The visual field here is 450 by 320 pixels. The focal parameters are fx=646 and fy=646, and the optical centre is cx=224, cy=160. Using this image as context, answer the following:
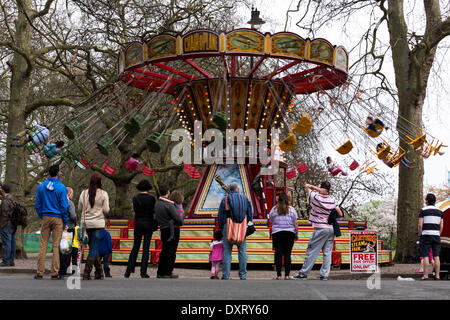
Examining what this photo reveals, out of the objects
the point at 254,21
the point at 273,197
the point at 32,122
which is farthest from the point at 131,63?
the point at 32,122

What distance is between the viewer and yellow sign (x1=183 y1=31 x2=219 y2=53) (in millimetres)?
15562

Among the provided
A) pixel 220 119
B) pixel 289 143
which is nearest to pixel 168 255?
pixel 220 119

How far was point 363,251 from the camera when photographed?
11.7 m

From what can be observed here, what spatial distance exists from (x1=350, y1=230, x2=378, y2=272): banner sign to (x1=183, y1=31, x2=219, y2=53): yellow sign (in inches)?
244

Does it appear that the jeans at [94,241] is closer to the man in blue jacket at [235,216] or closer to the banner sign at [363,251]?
the man in blue jacket at [235,216]

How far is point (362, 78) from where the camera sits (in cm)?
2100

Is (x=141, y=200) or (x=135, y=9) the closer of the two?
(x=141, y=200)

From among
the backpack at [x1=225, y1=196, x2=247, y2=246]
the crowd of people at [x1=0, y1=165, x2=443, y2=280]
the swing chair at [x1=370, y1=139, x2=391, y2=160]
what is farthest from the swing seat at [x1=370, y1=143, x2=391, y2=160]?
the backpack at [x1=225, y1=196, x2=247, y2=246]

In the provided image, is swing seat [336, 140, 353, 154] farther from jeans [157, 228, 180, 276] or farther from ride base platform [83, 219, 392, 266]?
jeans [157, 228, 180, 276]

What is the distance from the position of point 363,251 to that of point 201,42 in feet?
22.2
